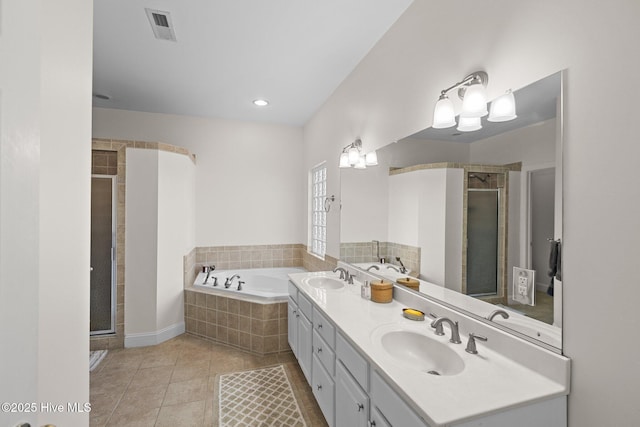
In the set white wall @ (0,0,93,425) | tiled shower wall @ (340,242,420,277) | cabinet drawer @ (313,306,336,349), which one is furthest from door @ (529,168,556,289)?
white wall @ (0,0,93,425)

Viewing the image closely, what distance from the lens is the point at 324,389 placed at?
178 centimetres

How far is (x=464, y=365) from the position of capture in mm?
1152

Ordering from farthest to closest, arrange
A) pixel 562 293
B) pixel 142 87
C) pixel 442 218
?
pixel 142 87
pixel 442 218
pixel 562 293

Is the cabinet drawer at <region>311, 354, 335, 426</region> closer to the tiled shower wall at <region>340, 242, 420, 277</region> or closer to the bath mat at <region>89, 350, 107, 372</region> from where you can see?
the tiled shower wall at <region>340, 242, 420, 277</region>

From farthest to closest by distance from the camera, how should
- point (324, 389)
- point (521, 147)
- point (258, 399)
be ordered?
point (258, 399) < point (324, 389) < point (521, 147)

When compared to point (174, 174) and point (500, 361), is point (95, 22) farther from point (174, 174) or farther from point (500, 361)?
point (500, 361)

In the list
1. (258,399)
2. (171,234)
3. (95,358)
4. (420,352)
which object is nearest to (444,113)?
(420,352)

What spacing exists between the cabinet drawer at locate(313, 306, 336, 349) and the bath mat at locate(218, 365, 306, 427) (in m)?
0.63

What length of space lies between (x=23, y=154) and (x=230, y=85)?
2787 millimetres

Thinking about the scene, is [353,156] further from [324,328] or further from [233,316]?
[233,316]

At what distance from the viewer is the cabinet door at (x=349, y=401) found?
1.28 meters

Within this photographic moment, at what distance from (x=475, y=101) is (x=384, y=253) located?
123 centimetres

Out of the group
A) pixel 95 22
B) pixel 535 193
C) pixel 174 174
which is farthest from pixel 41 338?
pixel 174 174

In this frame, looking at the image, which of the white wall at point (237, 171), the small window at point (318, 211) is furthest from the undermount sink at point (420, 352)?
the white wall at point (237, 171)
